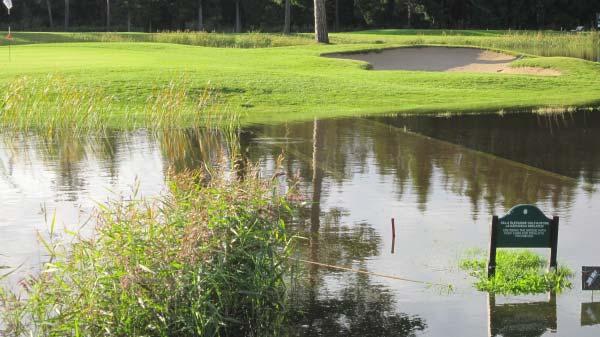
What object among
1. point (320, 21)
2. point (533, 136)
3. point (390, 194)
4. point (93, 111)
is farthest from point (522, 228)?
point (320, 21)

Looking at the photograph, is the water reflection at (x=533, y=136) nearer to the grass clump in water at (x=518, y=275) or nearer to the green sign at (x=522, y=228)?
the grass clump in water at (x=518, y=275)

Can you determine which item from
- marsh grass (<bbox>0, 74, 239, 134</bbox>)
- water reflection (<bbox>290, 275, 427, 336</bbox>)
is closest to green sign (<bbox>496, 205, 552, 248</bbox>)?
water reflection (<bbox>290, 275, 427, 336</bbox>)

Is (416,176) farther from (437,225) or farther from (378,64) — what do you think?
(378,64)

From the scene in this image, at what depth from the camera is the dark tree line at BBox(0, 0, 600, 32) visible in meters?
83.8

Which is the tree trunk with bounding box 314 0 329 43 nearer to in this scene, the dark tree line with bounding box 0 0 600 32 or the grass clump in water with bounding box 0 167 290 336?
the dark tree line with bounding box 0 0 600 32

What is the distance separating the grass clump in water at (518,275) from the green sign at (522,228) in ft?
1.27

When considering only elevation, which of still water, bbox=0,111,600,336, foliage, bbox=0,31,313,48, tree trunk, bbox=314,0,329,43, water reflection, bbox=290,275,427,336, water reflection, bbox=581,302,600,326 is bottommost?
water reflection, bbox=581,302,600,326

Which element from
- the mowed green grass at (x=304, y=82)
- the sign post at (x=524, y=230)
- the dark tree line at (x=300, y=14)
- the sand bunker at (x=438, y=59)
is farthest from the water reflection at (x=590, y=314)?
the dark tree line at (x=300, y=14)

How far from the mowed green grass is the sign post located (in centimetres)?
1451

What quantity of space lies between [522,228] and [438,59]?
30761mm

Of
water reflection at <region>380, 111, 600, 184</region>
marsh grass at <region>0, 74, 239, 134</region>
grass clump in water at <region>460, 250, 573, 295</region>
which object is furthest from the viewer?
marsh grass at <region>0, 74, 239, 134</region>

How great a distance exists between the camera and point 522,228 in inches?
374

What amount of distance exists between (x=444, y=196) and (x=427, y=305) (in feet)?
17.0

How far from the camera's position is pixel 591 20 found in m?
84.2
